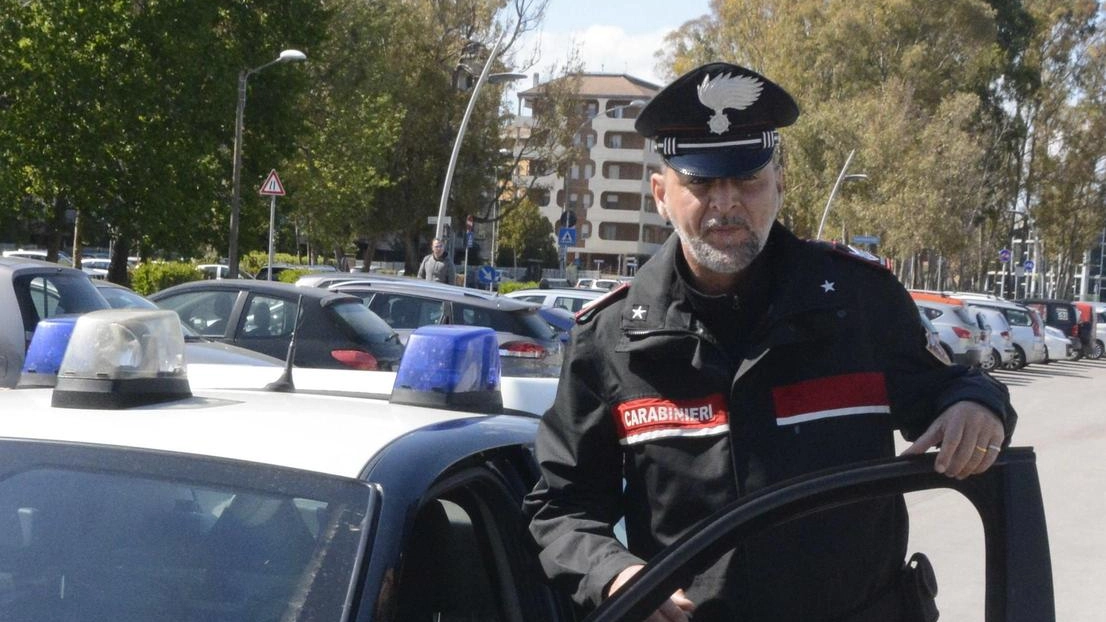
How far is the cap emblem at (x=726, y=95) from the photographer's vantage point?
2.46m

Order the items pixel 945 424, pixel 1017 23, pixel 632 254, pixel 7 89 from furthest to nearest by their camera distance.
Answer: pixel 632 254 < pixel 1017 23 < pixel 7 89 < pixel 945 424

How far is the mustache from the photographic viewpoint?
2.37 metres

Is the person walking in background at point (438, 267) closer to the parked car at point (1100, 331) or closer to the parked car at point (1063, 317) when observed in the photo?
the parked car at point (1063, 317)

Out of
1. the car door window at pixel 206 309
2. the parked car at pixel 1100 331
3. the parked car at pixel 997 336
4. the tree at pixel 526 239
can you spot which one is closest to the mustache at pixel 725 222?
the car door window at pixel 206 309

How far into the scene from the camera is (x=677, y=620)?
1.97 m

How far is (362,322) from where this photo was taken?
1224 cm

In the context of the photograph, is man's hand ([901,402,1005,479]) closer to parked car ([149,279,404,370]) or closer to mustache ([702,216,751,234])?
mustache ([702,216,751,234])

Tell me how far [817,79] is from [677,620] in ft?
171

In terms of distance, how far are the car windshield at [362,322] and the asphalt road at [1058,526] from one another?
4876 millimetres

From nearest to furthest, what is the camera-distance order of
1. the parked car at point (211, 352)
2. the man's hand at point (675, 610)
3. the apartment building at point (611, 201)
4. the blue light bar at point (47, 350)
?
1. the man's hand at point (675, 610)
2. the blue light bar at point (47, 350)
3. the parked car at point (211, 352)
4. the apartment building at point (611, 201)

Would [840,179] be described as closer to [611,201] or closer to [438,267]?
[438,267]

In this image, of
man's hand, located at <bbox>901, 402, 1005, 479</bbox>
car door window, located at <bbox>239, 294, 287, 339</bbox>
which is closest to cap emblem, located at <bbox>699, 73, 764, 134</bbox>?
man's hand, located at <bbox>901, 402, 1005, 479</bbox>

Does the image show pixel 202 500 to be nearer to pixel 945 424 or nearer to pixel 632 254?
pixel 945 424

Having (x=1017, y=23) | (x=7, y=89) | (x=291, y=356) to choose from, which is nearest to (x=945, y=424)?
(x=291, y=356)
